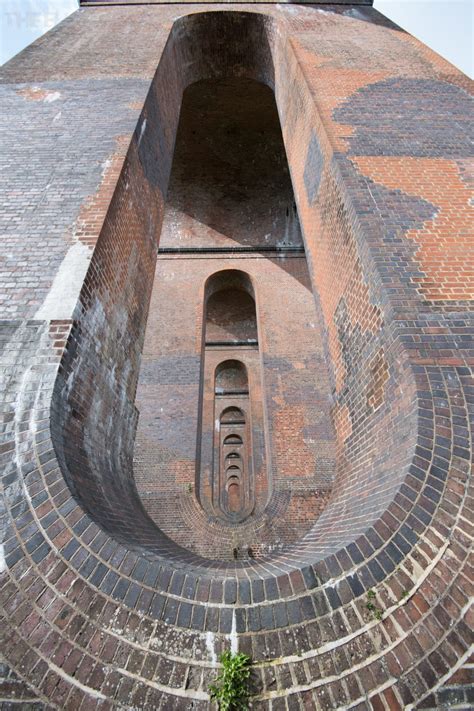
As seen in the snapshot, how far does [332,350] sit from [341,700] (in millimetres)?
3264

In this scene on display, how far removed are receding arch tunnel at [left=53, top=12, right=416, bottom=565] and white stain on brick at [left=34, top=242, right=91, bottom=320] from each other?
0.33 ft

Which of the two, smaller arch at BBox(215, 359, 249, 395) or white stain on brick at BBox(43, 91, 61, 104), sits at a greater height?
white stain on brick at BBox(43, 91, 61, 104)

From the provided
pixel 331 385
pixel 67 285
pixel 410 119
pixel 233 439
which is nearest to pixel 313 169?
pixel 410 119

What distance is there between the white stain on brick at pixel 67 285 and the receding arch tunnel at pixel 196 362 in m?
0.10

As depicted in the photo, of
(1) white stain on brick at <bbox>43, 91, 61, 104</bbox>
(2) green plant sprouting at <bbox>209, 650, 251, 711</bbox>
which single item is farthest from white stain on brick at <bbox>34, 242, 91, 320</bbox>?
(1) white stain on brick at <bbox>43, 91, 61, 104</bbox>

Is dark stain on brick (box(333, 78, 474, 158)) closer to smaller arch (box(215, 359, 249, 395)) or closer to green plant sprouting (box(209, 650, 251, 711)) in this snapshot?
green plant sprouting (box(209, 650, 251, 711))

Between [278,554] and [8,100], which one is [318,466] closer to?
[278,554]

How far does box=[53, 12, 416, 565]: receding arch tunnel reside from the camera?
8.12ft

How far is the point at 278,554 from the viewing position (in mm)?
2459

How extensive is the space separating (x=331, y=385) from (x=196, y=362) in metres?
5.22

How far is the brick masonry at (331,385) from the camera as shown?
1.54m

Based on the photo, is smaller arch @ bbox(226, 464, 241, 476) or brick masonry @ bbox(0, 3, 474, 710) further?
smaller arch @ bbox(226, 464, 241, 476)

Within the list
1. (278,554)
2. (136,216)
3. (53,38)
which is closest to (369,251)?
(278,554)

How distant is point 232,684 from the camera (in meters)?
1.45
